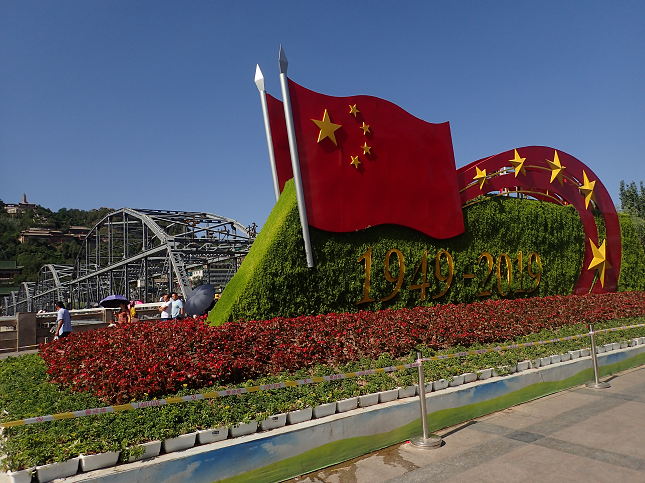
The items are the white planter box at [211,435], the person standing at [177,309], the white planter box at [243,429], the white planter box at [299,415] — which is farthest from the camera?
the person standing at [177,309]

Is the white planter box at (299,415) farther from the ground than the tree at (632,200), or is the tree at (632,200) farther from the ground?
the tree at (632,200)

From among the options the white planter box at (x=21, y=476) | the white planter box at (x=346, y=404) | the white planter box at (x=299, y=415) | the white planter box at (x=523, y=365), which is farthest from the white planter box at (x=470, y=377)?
the white planter box at (x=21, y=476)

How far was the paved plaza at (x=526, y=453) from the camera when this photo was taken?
4.60 metres

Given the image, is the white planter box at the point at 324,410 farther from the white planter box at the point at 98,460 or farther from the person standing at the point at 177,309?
the person standing at the point at 177,309

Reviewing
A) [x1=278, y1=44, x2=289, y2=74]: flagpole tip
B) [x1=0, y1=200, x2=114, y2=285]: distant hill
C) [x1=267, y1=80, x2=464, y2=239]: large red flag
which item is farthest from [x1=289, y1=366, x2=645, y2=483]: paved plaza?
[x1=0, y1=200, x2=114, y2=285]: distant hill

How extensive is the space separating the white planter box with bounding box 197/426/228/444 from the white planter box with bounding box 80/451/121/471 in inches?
29.2

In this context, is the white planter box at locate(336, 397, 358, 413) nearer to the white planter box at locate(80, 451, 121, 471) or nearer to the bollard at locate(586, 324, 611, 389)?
the white planter box at locate(80, 451, 121, 471)

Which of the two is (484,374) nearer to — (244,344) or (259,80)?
(244,344)

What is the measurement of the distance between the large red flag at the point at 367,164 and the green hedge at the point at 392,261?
34 centimetres

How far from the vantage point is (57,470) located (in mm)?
3648

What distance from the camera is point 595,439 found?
5594 millimetres

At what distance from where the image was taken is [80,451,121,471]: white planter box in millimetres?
3771

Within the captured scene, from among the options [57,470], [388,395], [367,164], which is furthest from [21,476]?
[367,164]

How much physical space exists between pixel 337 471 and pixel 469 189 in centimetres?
825
